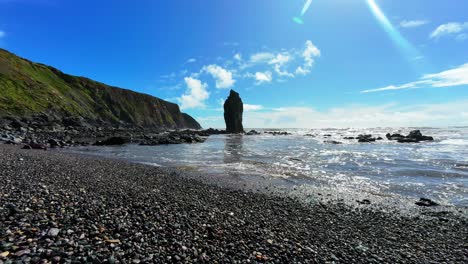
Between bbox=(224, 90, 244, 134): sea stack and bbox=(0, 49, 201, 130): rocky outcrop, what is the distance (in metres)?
52.1

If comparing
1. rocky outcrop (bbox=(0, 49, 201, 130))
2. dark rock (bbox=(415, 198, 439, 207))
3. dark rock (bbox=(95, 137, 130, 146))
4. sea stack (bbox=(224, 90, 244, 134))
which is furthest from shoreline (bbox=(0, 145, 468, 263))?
sea stack (bbox=(224, 90, 244, 134))

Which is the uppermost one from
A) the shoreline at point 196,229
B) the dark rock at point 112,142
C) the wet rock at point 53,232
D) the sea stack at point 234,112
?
the sea stack at point 234,112

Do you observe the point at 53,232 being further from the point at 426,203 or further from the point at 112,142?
the point at 112,142

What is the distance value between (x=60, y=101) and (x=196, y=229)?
363ft

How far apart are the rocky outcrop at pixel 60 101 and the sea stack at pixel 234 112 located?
52115mm

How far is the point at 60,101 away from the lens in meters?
96.4

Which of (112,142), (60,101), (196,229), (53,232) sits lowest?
(196,229)

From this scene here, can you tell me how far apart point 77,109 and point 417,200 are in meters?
116

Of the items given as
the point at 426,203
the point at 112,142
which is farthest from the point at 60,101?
the point at 426,203

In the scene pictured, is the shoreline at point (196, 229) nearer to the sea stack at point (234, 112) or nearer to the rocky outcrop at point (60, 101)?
Answer: the rocky outcrop at point (60, 101)

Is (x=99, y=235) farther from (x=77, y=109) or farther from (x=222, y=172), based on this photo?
(x=77, y=109)

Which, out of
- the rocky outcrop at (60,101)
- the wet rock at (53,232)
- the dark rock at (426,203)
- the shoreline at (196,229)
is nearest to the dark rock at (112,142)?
the rocky outcrop at (60,101)

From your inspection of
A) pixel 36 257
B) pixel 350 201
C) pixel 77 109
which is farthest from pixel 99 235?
pixel 77 109

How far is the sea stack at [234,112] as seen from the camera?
467ft
